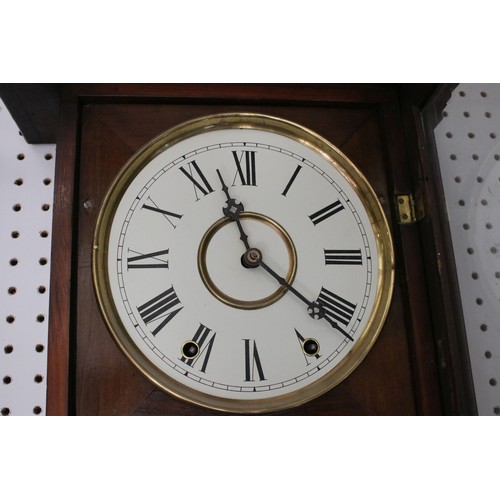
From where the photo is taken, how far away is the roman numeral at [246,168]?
40.3 inches

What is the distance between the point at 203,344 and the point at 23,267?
0.45m

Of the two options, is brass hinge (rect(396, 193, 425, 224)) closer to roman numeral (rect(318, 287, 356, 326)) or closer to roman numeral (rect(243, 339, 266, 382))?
roman numeral (rect(318, 287, 356, 326))

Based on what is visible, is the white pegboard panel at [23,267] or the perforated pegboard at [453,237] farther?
the white pegboard panel at [23,267]

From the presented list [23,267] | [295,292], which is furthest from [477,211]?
[23,267]

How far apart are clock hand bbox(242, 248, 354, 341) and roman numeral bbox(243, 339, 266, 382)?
4.0 inches

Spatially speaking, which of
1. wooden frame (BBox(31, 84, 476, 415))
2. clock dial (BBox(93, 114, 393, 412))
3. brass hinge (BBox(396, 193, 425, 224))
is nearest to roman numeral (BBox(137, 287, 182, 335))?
clock dial (BBox(93, 114, 393, 412))

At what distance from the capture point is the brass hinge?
1.03 meters

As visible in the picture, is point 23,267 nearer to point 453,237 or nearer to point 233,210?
point 233,210

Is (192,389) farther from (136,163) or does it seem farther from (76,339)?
(136,163)

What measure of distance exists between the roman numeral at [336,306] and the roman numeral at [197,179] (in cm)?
25

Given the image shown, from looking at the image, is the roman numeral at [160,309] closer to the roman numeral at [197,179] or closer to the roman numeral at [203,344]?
the roman numeral at [203,344]

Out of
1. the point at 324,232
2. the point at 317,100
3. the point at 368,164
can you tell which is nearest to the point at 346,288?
the point at 324,232

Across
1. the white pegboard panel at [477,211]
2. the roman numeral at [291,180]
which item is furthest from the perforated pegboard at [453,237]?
the roman numeral at [291,180]

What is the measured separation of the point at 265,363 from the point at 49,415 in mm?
321
